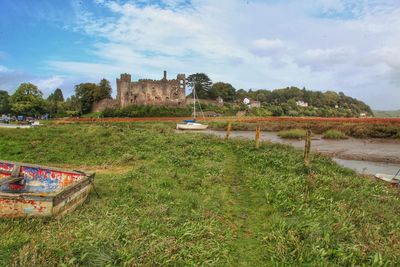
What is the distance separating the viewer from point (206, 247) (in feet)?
21.0

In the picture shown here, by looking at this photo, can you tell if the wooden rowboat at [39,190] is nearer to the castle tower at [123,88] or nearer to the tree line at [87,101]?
the tree line at [87,101]

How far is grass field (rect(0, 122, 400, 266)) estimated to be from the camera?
19.1 feet

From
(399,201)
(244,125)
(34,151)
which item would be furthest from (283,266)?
(244,125)

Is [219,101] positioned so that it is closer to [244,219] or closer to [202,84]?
[202,84]

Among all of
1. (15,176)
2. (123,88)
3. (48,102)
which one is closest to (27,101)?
(48,102)

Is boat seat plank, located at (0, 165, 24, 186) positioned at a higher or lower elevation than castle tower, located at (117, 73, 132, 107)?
lower

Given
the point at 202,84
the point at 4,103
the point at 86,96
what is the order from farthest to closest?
the point at 202,84, the point at 4,103, the point at 86,96

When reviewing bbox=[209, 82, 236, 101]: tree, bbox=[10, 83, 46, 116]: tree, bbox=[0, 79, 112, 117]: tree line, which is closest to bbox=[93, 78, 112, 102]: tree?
bbox=[0, 79, 112, 117]: tree line

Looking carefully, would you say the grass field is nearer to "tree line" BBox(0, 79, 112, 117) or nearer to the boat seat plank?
the boat seat plank

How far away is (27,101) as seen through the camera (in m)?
75.2

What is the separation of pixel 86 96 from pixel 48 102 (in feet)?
34.9

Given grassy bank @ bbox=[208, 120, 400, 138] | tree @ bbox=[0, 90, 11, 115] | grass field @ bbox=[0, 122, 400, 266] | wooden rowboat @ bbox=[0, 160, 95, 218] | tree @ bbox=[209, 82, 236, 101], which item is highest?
tree @ bbox=[209, 82, 236, 101]

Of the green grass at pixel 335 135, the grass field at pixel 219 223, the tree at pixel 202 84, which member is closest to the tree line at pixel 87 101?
the tree at pixel 202 84

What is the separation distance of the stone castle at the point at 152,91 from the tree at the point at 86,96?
10.2 m
